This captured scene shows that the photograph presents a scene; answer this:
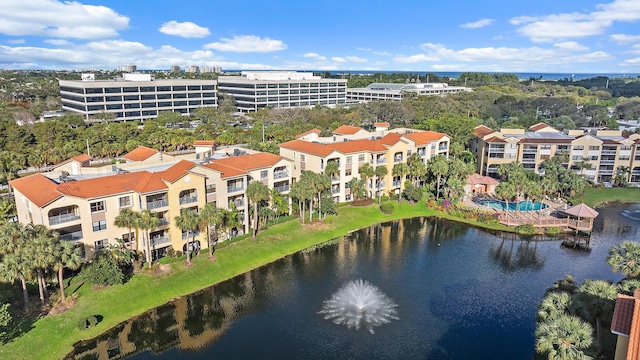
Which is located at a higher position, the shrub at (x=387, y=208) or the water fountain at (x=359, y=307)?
the shrub at (x=387, y=208)

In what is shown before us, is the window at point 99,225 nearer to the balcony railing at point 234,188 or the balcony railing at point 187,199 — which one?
the balcony railing at point 187,199

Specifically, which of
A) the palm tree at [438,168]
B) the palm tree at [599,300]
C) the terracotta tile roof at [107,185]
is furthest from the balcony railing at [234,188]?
the palm tree at [599,300]

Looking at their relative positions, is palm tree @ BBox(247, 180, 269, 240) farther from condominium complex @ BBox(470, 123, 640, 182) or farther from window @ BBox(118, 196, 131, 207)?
condominium complex @ BBox(470, 123, 640, 182)

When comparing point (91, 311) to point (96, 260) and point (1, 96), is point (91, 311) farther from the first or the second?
point (1, 96)

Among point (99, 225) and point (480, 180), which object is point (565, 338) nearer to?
point (99, 225)

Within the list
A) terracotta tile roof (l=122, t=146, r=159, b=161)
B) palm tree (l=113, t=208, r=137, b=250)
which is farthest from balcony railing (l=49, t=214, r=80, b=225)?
terracotta tile roof (l=122, t=146, r=159, b=161)
